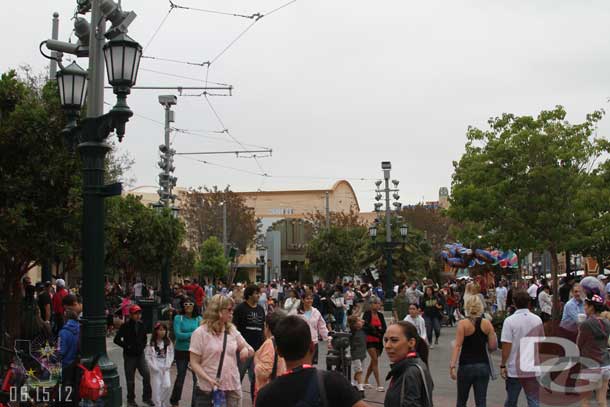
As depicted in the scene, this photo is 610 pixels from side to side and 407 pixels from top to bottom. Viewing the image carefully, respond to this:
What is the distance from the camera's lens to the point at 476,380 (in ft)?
26.1

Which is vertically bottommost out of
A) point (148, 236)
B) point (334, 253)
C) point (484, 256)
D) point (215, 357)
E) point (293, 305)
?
point (215, 357)

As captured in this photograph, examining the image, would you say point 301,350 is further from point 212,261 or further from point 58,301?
point 212,261

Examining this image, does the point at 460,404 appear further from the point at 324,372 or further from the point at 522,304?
the point at 324,372

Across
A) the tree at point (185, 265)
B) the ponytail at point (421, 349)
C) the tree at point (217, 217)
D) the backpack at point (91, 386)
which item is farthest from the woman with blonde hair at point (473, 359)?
the tree at point (217, 217)

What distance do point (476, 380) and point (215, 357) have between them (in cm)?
271

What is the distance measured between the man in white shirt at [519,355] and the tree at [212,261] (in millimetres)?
40493

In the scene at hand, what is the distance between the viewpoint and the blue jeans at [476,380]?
793cm

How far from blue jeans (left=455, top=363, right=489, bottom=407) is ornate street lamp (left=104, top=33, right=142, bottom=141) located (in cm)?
470

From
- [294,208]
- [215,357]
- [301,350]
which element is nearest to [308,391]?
[301,350]

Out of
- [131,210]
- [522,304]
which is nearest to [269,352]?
[522,304]

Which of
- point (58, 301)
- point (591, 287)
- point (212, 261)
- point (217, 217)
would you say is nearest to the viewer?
point (591, 287)

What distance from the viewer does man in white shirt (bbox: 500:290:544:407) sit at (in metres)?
8.44

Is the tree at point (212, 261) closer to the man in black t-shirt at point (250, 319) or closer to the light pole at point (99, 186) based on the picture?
the man in black t-shirt at point (250, 319)

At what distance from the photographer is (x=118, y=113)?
28.8ft
